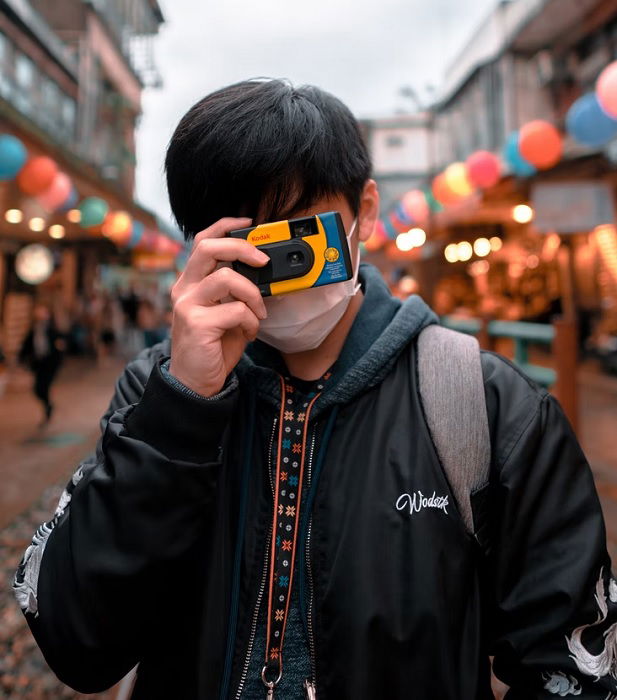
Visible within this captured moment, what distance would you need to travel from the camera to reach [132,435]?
100 cm

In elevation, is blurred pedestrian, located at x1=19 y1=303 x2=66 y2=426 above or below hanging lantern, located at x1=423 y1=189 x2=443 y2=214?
below

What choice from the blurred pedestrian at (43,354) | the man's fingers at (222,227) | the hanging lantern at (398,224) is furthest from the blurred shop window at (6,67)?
the man's fingers at (222,227)

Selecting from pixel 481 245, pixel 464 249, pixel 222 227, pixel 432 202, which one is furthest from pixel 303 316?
pixel 464 249

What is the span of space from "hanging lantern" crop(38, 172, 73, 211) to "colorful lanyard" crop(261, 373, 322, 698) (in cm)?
635

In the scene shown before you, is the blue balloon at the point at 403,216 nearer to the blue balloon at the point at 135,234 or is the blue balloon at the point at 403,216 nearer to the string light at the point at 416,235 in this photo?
the string light at the point at 416,235

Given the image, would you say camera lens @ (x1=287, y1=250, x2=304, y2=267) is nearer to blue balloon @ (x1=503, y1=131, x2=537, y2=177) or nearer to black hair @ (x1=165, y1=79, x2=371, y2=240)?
black hair @ (x1=165, y1=79, x2=371, y2=240)

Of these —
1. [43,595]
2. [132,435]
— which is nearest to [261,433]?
[132,435]

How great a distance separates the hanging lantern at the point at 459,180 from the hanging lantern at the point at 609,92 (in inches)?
123

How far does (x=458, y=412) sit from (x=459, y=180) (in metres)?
7.24

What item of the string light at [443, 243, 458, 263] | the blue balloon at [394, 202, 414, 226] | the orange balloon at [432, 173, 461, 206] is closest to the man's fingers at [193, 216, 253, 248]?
the orange balloon at [432, 173, 461, 206]

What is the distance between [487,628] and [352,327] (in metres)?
0.73

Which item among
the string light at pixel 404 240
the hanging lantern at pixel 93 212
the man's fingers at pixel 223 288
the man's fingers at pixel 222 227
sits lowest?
the man's fingers at pixel 223 288

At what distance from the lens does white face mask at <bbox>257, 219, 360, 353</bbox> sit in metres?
1.14

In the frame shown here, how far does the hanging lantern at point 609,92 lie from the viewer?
4168 millimetres
